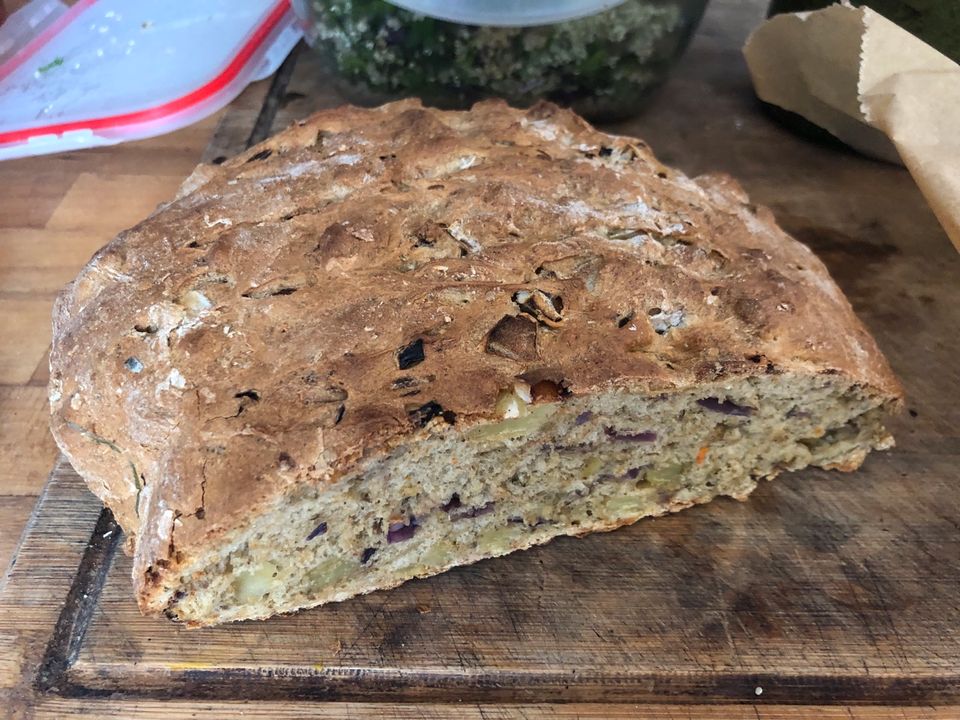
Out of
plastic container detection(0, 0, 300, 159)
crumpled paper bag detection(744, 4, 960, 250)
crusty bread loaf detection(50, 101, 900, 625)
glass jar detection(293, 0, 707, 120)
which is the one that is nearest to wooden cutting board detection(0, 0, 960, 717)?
crusty bread loaf detection(50, 101, 900, 625)

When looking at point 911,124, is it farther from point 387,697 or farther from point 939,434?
point 387,697

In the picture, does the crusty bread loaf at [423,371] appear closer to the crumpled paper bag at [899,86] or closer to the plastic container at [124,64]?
the crumpled paper bag at [899,86]

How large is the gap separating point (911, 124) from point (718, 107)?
1108mm

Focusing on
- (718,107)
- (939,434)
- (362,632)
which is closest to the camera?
(362,632)

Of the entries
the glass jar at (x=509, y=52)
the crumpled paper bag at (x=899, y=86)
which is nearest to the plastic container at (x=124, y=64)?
the glass jar at (x=509, y=52)

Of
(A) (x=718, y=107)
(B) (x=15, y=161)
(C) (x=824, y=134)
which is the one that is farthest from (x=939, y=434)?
(B) (x=15, y=161)

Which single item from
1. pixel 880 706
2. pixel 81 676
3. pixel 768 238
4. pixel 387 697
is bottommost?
pixel 880 706

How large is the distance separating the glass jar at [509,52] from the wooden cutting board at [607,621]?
5.09 ft

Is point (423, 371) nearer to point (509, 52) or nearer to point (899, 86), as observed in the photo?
point (509, 52)

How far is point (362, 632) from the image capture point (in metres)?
1.68

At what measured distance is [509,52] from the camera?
2.69 meters

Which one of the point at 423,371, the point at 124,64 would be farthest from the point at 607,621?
the point at 124,64

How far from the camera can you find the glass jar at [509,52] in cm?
264

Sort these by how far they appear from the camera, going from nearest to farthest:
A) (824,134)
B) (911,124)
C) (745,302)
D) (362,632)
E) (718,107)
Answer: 1. (362,632)
2. (745,302)
3. (911,124)
4. (824,134)
5. (718,107)
